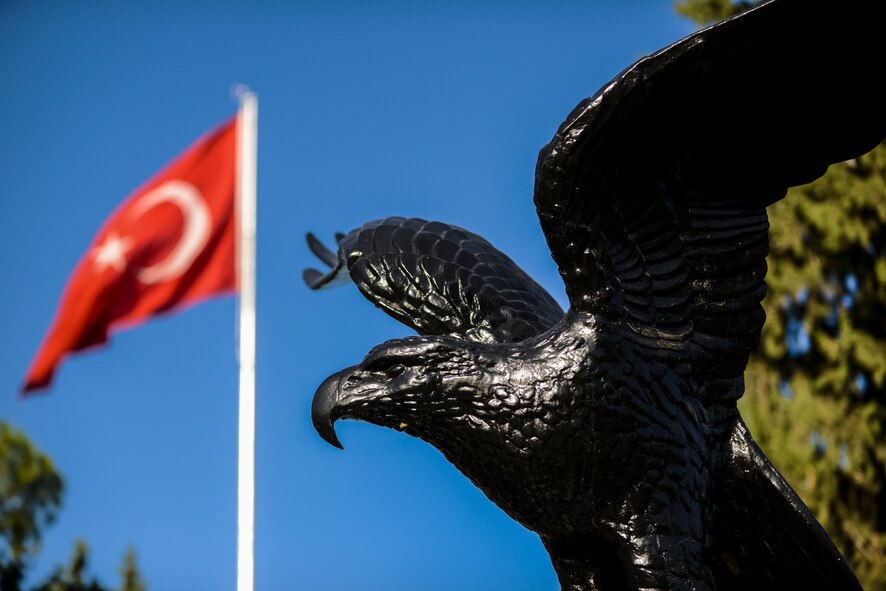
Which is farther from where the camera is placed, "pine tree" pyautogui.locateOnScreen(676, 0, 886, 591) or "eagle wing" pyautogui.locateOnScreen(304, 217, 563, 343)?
"pine tree" pyautogui.locateOnScreen(676, 0, 886, 591)

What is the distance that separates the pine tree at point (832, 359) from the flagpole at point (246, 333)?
4996 millimetres

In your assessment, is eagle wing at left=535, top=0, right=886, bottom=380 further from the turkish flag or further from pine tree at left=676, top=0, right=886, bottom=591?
pine tree at left=676, top=0, right=886, bottom=591

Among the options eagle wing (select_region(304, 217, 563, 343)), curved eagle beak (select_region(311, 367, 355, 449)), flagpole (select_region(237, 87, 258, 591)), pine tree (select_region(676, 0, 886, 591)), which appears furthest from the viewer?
pine tree (select_region(676, 0, 886, 591))

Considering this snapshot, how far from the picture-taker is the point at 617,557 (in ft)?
11.1

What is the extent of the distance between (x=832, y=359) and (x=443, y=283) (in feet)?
30.4

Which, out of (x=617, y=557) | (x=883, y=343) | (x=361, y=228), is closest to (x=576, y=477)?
(x=617, y=557)

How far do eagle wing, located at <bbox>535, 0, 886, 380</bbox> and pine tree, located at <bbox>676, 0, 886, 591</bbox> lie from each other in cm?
874

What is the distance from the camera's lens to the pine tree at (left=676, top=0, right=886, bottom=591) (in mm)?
11766

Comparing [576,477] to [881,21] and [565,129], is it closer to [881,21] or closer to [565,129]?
[565,129]

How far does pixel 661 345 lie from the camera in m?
3.41

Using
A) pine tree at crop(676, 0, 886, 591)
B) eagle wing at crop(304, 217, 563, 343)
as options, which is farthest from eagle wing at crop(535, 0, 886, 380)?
pine tree at crop(676, 0, 886, 591)

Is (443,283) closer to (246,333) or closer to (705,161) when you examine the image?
(705,161)

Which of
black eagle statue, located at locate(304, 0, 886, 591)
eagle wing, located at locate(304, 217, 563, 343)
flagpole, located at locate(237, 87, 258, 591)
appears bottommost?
black eagle statue, located at locate(304, 0, 886, 591)

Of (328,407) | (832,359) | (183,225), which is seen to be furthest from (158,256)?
(328,407)
